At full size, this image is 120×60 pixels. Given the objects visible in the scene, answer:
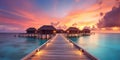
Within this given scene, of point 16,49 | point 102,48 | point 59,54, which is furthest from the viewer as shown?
point 102,48

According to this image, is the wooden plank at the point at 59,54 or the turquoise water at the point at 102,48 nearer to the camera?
the wooden plank at the point at 59,54

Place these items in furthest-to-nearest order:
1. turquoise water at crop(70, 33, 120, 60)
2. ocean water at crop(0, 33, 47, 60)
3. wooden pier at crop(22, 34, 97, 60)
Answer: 1. turquoise water at crop(70, 33, 120, 60)
2. ocean water at crop(0, 33, 47, 60)
3. wooden pier at crop(22, 34, 97, 60)

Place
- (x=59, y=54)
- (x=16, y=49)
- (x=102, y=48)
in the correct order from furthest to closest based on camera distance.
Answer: (x=102, y=48) < (x=16, y=49) < (x=59, y=54)

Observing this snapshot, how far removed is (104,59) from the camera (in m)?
16.5

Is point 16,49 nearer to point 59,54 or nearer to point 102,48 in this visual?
point 102,48

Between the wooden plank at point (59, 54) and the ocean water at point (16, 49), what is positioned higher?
the wooden plank at point (59, 54)

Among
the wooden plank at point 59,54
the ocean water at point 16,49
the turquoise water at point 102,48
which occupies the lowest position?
the turquoise water at point 102,48

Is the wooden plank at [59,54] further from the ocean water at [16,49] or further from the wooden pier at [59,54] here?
the ocean water at [16,49]

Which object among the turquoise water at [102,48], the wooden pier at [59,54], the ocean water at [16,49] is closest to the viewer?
the wooden pier at [59,54]

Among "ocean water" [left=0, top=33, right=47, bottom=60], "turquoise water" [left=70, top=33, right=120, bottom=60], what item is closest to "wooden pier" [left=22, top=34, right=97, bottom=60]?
"ocean water" [left=0, top=33, right=47, bottom=60]

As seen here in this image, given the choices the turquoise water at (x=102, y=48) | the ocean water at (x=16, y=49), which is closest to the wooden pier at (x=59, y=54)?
the ocean water at (x=16, y=49)

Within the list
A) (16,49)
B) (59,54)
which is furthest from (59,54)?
(16,49)

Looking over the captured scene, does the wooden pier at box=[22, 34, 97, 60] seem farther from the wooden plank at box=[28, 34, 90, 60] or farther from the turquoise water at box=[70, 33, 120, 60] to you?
the turquoise water at box=[70, 33, 120, 60]

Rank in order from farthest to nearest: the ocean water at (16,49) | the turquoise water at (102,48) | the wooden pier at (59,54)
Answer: the turquoise water at (102,48), the ocean water at (16,49), the wooden pier at (59,54)
